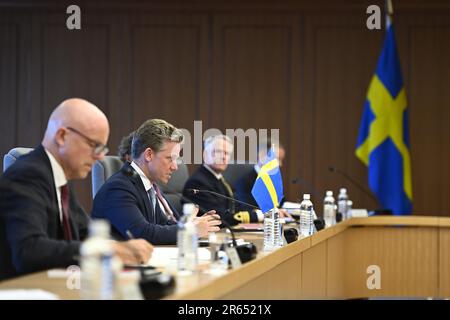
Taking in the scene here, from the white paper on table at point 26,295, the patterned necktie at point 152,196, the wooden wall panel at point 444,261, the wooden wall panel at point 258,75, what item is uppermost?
the wooden wall panel at point 258,75

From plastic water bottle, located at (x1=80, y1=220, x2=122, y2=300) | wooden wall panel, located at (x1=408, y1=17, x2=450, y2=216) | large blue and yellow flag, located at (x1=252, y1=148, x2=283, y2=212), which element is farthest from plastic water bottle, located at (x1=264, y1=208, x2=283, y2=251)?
wooden wall panel, located at (x1=408, y1=17, x2=450, y2=216)

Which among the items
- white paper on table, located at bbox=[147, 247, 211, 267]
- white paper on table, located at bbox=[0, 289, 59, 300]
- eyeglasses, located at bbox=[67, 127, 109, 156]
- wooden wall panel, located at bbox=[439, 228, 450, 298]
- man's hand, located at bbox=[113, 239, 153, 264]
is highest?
eyeglasses, located at bbox=[67, 127, 109, 156]

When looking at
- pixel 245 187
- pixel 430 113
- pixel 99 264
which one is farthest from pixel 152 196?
pixel 430 113

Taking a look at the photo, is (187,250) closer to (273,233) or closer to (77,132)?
(77,132)

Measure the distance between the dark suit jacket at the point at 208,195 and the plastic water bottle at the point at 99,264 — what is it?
324 cm

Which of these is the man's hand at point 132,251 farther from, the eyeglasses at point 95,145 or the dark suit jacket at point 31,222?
the eyeglasses at point 95,145

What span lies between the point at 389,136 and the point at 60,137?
510 centimetres

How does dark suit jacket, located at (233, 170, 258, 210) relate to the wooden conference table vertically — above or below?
above

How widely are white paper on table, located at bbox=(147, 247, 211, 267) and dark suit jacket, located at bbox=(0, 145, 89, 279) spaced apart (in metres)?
0.34

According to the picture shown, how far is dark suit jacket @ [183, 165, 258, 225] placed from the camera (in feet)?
15.7

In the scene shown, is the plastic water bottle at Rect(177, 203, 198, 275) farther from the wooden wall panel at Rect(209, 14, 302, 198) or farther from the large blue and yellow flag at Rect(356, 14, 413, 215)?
the wooden wall panel at Rect(209, 14, 302, 198)

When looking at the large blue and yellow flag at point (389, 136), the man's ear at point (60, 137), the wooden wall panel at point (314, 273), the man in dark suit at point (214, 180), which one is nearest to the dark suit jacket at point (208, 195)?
the man in dark suit at point (214, 180)

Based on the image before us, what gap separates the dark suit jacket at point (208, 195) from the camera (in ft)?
15.7

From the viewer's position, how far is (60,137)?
2.20 m
